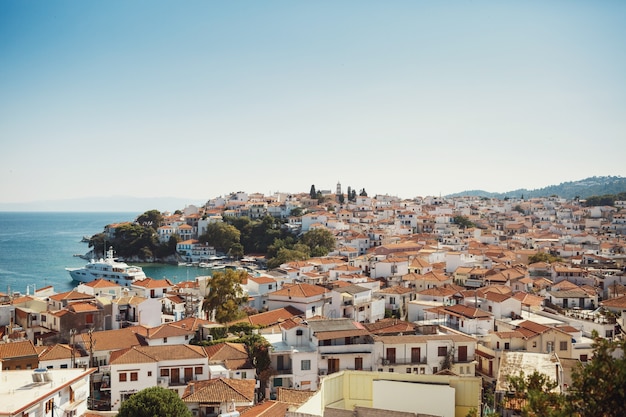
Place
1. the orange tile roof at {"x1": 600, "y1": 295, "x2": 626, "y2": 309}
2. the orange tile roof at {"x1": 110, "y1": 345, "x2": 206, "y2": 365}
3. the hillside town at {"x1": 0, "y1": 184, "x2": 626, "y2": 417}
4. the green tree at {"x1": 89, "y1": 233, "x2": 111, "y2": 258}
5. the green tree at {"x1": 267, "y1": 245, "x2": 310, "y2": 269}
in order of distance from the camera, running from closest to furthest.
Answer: the hillside town at {"x1": 0, "y1": 184, "x2": 626, "y2": 417} < the orange tile roof at {"x1": 110, "y1": 345, "x2": 206, "y2": 365} < the orange tile roof at {"x1": 600, "y1": 295, "x2": 626, "y2": 309} < the green tree at {"x1": 267, "y1": 245, "x2": 310, "y2": 269} < the green tree at {"x1": 89, "y1": 233, "x2": 111, "y2": 258}

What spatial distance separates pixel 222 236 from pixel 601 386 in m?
63.0

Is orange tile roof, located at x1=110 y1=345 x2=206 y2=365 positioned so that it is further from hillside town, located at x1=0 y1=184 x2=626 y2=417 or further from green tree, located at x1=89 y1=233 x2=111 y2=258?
green tree, located at x1=89 y1=233 x2=111 y2=258

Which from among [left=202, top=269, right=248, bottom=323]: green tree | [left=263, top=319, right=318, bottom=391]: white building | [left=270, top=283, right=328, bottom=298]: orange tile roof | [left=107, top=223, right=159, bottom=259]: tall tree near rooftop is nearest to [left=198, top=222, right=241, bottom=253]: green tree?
[left=107, top=223, right=159, bottom=259]: tall tree near rooftop

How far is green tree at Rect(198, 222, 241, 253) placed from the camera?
218ft

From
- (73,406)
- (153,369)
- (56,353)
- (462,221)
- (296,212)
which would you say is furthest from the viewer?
(296,212)

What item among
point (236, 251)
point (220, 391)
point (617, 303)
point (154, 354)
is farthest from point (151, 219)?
point (220, 391)

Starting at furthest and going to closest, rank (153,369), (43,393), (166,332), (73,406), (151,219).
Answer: (151,219)
(166,332)
(153,369)
(73,406)
(43,393)

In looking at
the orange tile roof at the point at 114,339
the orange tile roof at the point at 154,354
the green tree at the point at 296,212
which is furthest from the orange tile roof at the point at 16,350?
the green tree at the point at 296,212

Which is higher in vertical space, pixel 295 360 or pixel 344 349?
pixel 344 349

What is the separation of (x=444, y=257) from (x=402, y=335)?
2244 centimetres

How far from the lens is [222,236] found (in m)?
66.8

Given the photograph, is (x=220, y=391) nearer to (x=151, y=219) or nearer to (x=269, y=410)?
(x=269, y=410)

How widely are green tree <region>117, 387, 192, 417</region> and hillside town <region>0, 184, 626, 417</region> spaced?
4.02 feet

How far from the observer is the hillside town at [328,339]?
10.7 meters
